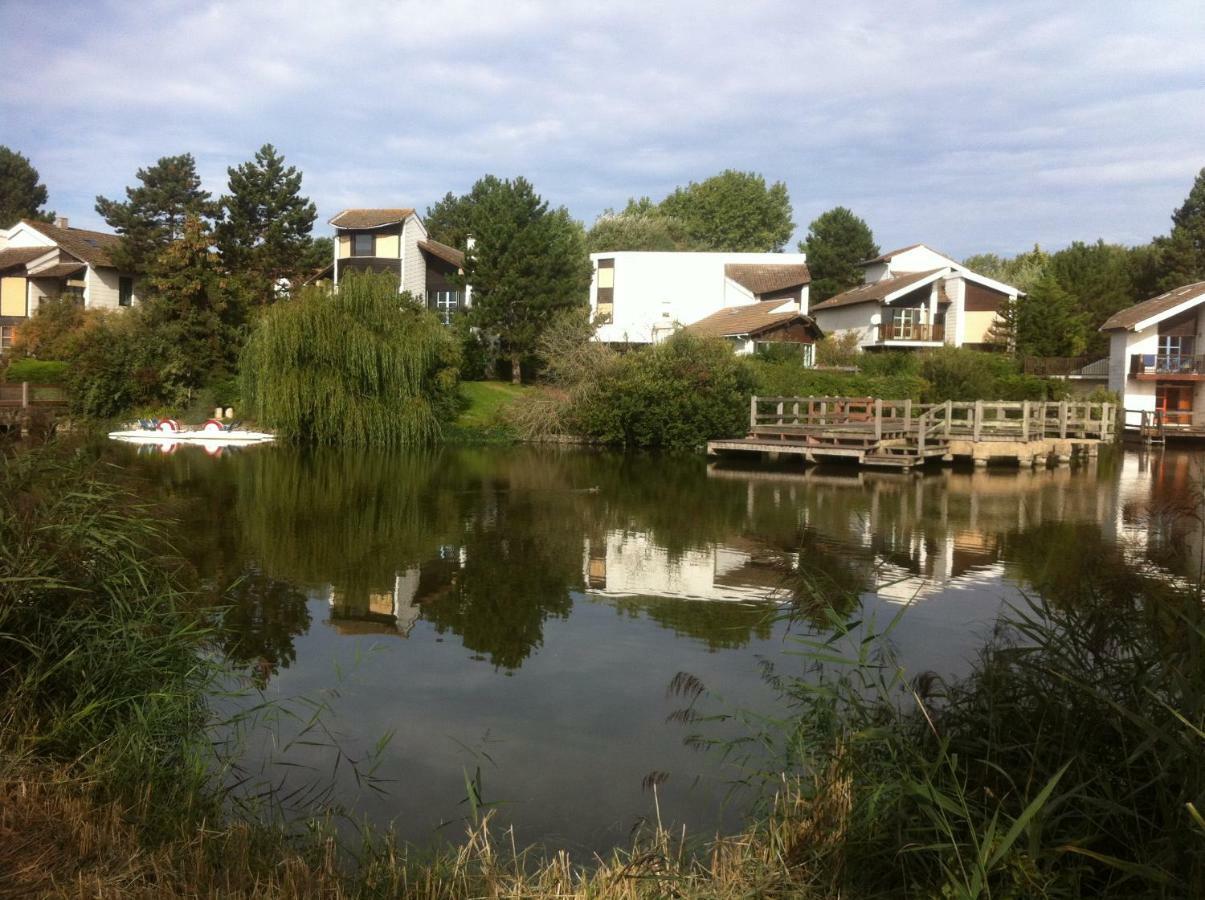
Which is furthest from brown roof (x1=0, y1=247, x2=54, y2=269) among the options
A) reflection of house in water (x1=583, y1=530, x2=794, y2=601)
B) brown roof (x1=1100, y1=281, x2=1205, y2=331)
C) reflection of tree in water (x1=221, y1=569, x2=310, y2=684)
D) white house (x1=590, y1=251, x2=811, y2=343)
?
brown roof (x1=1100, y1=281, x2=1205, y2=331)

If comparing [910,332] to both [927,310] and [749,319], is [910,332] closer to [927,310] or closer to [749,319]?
[927,310]

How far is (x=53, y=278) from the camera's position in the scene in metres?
55.5

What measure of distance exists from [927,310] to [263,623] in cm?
4864

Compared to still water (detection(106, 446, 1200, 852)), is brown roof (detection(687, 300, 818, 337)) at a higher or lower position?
higher

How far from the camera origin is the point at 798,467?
100 ft

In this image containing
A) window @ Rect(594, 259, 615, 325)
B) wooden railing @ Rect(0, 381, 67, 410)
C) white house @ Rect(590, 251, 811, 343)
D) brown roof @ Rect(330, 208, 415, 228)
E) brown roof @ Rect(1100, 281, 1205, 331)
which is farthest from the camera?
window @ Rect(594, 259, 615, 325)

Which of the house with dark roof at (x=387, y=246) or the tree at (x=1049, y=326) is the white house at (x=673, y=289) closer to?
the house with dark roof at (x=387, y=246)

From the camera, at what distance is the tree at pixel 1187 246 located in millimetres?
58594

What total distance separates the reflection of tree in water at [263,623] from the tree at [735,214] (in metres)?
83.1

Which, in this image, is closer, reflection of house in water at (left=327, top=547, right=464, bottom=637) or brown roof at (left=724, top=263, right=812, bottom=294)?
reflection of house in water at (left=327, top=547, right=464, bottom=637)

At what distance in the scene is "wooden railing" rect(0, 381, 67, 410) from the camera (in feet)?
112

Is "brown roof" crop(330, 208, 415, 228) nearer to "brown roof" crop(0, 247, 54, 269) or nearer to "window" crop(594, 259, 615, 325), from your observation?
"window" crop(594, 259, 615, 325)

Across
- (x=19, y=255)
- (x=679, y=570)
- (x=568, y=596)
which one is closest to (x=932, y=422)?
(x=679, y=570)

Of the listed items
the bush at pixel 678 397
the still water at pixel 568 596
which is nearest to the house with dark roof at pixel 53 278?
the bush at pixel 678 397
